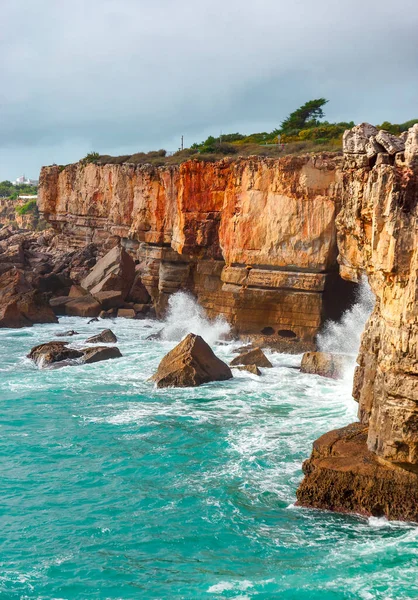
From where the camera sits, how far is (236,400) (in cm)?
2186

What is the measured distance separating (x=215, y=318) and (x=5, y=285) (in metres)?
12.5

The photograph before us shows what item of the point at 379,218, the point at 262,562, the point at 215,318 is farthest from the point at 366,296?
the point at 262,562

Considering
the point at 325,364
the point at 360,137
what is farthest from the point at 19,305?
the point at 360,137

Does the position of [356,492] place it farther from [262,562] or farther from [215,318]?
[215,318]

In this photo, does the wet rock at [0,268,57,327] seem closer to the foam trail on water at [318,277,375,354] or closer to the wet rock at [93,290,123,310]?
the wet rock at [93,290,123,310]

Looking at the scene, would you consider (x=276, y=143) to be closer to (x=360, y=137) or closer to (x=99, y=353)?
(x=99, y=353)

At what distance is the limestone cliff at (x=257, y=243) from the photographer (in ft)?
92.5

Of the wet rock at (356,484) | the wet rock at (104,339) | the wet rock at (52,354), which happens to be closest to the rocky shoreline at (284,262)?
the wet rock at (356,484)

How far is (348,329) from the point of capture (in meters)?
28.1

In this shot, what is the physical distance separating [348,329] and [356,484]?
1536cm

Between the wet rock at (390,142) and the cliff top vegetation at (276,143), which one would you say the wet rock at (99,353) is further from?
the wet rock at (390,142)

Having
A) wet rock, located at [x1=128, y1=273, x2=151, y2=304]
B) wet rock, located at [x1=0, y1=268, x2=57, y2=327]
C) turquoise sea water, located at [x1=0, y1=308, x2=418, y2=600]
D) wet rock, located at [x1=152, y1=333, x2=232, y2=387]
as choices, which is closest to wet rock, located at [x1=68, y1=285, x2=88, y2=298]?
wet rock, located at [x1=128, y1=273, x2=151, y2=304]

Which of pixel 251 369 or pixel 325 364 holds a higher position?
pixel 325 364

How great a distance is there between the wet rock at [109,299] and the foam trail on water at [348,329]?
586 inches
